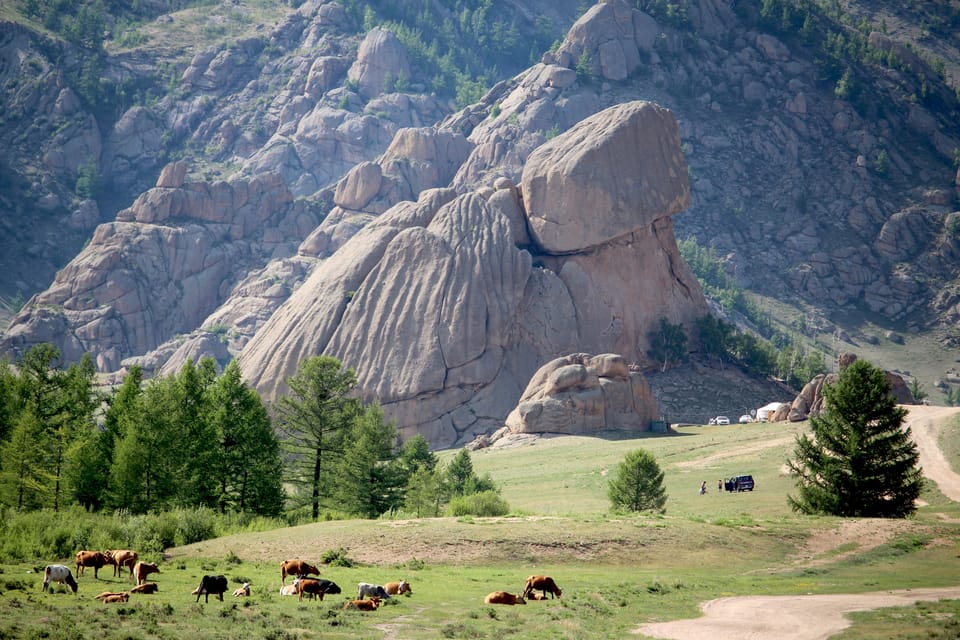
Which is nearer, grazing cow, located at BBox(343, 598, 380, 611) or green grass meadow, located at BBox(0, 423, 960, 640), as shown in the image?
green grass meadow, located at BBox(0, 423, 960, 640)

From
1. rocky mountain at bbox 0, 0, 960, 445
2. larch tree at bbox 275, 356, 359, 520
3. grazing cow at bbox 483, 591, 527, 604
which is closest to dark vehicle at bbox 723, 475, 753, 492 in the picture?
larch tree at bbox 275, 356, 359, 520

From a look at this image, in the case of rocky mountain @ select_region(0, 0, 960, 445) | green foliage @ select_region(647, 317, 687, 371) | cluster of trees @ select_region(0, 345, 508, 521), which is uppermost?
rocky mountain @ select_region(0, 0, 960, 445)

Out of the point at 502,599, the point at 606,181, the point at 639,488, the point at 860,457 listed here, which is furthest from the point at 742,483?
the point at 606,181

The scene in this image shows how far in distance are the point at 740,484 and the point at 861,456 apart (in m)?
15.4

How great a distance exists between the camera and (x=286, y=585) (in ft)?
101

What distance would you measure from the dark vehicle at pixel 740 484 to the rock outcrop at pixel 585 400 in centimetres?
2848

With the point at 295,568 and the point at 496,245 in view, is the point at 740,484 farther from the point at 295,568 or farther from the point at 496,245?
the point at 496,245

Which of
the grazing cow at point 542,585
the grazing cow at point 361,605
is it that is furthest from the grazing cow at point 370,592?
the grazing cow at point 542,585

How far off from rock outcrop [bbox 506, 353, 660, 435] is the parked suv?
28567 mm

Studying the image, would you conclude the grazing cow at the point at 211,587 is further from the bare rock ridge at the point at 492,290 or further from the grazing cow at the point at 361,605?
the bare rock ridge at the point at 492,290

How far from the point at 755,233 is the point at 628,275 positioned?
76585 mm

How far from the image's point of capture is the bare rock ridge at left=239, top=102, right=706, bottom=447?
107188mm

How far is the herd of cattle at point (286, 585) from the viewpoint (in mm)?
27766

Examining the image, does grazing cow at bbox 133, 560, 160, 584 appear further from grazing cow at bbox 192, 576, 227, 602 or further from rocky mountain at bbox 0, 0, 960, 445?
rocky mountain at bbox 0, 0, 960, 445
